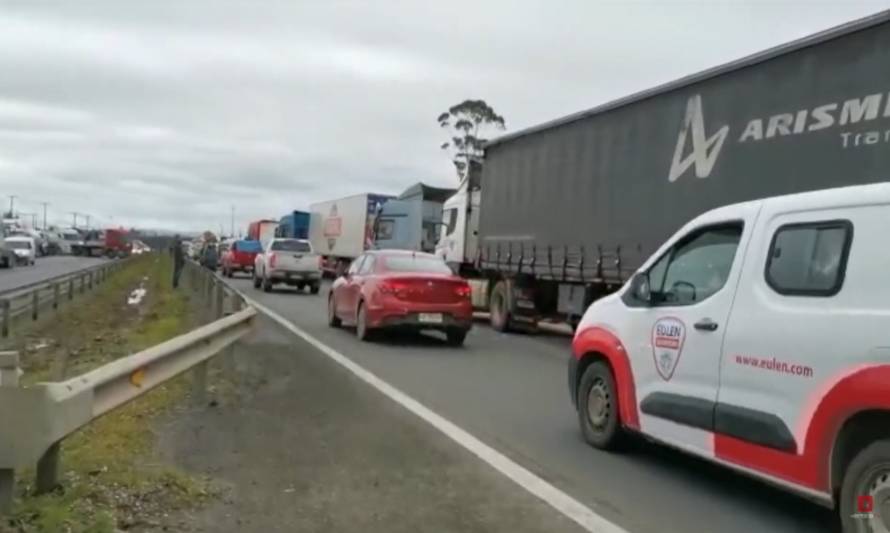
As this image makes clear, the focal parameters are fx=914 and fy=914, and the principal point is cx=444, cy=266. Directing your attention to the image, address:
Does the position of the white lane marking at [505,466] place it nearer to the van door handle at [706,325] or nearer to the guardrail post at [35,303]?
the van door handle at [706,325]

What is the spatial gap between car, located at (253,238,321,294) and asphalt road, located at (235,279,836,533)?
55.5ft

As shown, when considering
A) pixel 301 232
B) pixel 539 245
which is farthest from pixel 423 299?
pixel 301 232

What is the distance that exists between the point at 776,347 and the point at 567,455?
2.35 m

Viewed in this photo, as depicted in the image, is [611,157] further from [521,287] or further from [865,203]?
[865,203]

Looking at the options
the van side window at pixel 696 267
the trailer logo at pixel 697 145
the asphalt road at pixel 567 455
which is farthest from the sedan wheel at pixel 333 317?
the van side window at pixel 696 267

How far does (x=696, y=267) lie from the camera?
6.41m

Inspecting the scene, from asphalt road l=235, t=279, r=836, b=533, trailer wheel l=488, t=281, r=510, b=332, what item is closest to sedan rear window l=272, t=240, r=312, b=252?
trailer wheel l=488, t=281, r=510, b=332

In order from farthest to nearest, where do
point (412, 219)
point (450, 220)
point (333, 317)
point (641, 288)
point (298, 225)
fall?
1. point (298, 225)
2. point (412, 219)
3. point (450, 220)
4. point (333, 317)
5. point (641, 288)

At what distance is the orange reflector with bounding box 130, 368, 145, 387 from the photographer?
221 inches

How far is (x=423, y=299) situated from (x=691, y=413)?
9055mm

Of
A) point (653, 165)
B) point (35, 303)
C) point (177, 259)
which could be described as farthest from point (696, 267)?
point (177, 259)

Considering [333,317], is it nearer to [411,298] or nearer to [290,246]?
[411,298]

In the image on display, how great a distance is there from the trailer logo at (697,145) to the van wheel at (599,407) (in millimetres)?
5709

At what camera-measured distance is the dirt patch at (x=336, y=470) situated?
5.29 metres
